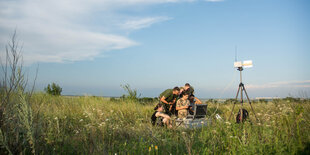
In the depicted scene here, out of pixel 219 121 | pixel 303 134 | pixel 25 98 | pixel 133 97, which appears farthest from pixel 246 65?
pixel 25 98

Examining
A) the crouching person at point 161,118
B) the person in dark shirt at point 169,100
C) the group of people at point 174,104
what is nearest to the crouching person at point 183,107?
the group of people at point 174,104

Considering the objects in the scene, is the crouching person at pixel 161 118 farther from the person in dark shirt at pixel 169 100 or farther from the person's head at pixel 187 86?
the person's head at pixel 187 86

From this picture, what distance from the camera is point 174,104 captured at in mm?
9211

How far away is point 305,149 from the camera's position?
337cm

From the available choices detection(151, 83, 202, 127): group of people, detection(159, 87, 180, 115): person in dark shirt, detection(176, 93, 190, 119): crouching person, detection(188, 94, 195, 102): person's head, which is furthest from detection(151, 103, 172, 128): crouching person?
detection(188, 94, 195, 102): person's head

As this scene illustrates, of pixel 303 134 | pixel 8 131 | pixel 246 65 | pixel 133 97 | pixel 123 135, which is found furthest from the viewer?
pixel 133 97

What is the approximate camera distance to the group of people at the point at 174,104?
7.43 m

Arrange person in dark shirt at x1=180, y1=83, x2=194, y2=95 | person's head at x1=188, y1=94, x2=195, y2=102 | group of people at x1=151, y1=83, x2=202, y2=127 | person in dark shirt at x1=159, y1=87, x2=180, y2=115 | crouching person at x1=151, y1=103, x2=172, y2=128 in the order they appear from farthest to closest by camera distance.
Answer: person's head at x1=188, y1=94, x2=195, y2=102
person in dark shirt at x1=159, y1=87, x2=180, y2=115
person in dark shirt at x1=180, y1=83, x2=194, y2=95
group of people at x1=151, y1=83, x2=202, y2=127
crouching person at x1=151, y1=103, x2=172, y2=128

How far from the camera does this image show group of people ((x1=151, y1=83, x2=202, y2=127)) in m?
7.43

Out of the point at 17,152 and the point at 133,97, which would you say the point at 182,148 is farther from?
the point at 133,97

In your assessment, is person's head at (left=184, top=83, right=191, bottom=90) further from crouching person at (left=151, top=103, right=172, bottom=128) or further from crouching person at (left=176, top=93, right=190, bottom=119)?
crouching person at (left=151, top=103, right=172, bottom=128)

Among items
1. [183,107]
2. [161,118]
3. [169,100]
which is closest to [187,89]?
[169,100]

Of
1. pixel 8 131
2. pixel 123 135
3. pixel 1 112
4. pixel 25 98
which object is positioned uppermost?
pixel 25 98

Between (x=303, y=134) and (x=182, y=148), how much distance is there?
2248 mm
